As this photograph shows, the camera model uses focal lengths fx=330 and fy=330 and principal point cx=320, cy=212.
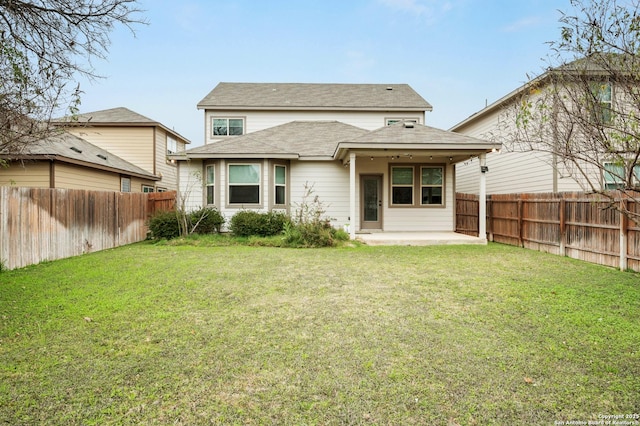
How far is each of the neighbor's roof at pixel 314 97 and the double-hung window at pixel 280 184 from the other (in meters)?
5.38

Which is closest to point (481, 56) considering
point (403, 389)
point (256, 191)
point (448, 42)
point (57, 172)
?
point (448, 42)

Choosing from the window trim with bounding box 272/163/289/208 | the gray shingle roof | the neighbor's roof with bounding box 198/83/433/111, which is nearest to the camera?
the gray shingle roof

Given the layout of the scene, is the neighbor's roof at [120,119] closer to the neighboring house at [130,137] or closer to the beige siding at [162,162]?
the neighboring house at [130,137]

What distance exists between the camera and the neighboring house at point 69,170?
11.7 m

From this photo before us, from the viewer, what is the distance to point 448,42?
17.3m

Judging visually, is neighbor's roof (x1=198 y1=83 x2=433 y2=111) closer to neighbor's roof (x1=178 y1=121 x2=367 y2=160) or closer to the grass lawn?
neighbor's roof (x1=178 y1=121 x2=367 y2=160)

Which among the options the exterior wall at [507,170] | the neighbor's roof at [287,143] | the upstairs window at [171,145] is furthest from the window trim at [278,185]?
the upstairs window at [171,145]

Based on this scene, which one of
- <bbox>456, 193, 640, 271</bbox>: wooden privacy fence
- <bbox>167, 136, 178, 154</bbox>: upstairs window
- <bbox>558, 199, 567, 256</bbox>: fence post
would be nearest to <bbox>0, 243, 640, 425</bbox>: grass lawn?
<bbox>456, 193, 640, 271</bbox>: wooden privacy fence

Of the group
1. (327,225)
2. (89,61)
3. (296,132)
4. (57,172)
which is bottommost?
(327,225)

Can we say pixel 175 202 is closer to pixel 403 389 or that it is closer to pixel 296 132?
pixel 296 132

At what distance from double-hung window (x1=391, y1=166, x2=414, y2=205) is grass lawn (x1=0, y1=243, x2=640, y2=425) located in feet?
23.5

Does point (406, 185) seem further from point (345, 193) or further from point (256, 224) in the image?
point (256, 224)

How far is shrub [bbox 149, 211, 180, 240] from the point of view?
1177 cm

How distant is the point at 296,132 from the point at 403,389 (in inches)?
548
